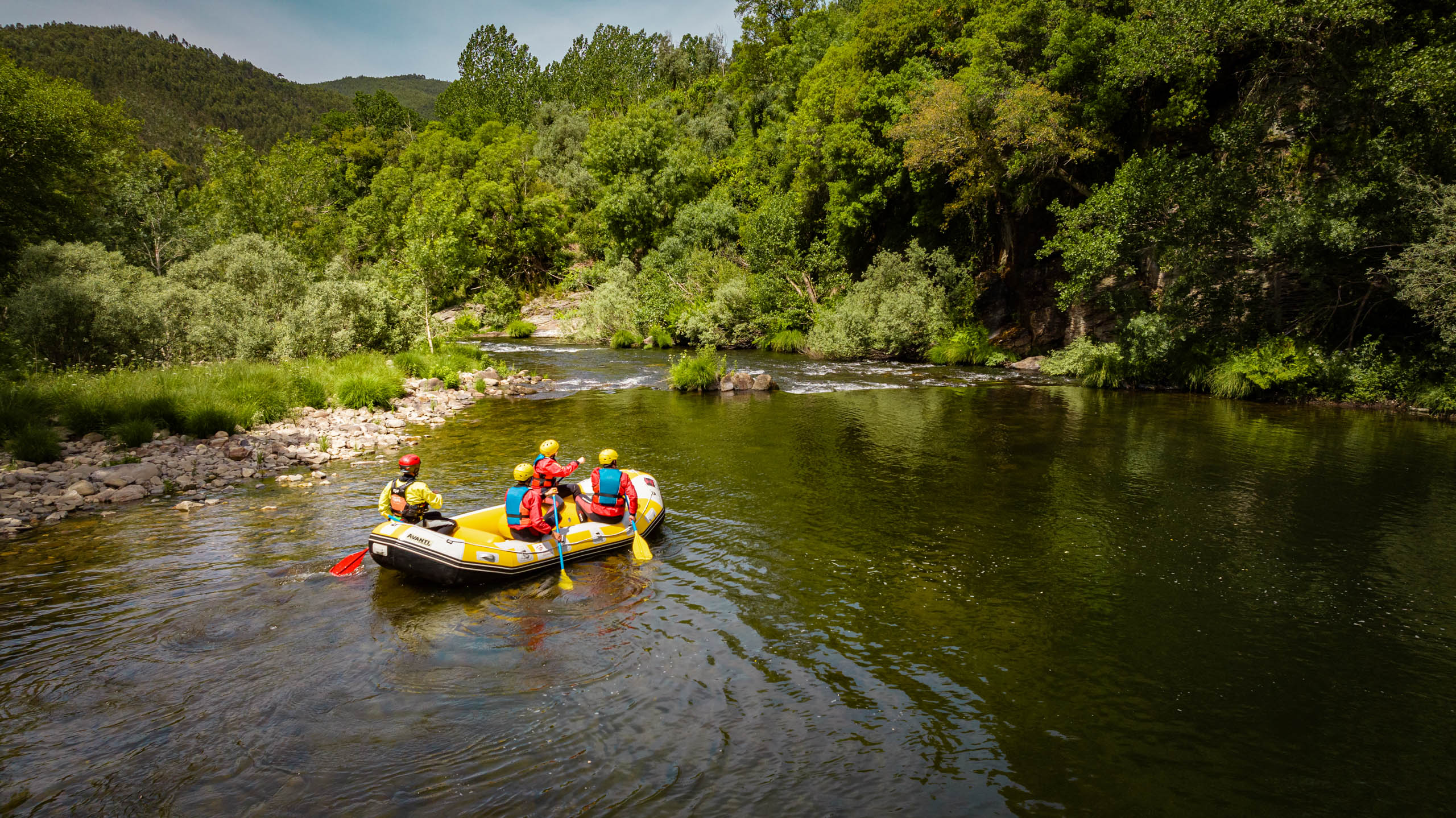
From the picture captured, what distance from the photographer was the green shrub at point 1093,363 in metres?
23.6

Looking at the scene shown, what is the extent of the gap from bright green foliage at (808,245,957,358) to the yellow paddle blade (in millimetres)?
23214

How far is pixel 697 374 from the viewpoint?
23.9 metres

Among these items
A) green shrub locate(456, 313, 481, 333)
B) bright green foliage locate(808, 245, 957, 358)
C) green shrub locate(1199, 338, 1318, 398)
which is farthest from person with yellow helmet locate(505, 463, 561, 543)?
green shrub locate(456, 313, 481, 333)

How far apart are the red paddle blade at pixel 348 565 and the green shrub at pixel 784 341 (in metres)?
27.8

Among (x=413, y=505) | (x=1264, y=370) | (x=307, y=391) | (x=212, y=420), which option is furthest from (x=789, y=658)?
(x=1264, y=370)

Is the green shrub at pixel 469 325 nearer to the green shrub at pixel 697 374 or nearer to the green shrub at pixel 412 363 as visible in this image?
the green shrub at pixel 412 363

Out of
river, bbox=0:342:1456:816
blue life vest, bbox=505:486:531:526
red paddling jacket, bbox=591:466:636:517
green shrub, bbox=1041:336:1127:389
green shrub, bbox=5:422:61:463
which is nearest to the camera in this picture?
river, bbox=0:342:1456:816

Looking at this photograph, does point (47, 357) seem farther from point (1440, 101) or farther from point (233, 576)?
point (1440, 101)

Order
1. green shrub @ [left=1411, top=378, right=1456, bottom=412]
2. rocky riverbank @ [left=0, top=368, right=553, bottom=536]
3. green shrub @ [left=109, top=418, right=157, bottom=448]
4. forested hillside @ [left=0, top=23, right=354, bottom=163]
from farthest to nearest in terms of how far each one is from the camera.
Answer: forested hillside @ [left=0, top=23, right=354, bottom=163], green shrub @ [left=1411, top=378, right=1456, bottom=412], green shrub @ [left=109, top=418, right=157, bottom=448], rocky riverbank @ [left=0, top=368, right=553, bottom=536]

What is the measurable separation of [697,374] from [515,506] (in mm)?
14894

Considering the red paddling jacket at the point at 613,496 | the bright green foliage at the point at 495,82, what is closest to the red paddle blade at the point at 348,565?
the red paddling jacket at the point at 613,496

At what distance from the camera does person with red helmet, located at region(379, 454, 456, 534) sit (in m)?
8.73

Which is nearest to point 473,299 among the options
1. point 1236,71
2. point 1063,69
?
point 1063,69

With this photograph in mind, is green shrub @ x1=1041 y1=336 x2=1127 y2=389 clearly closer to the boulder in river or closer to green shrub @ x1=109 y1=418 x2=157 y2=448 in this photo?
the boulder in river
